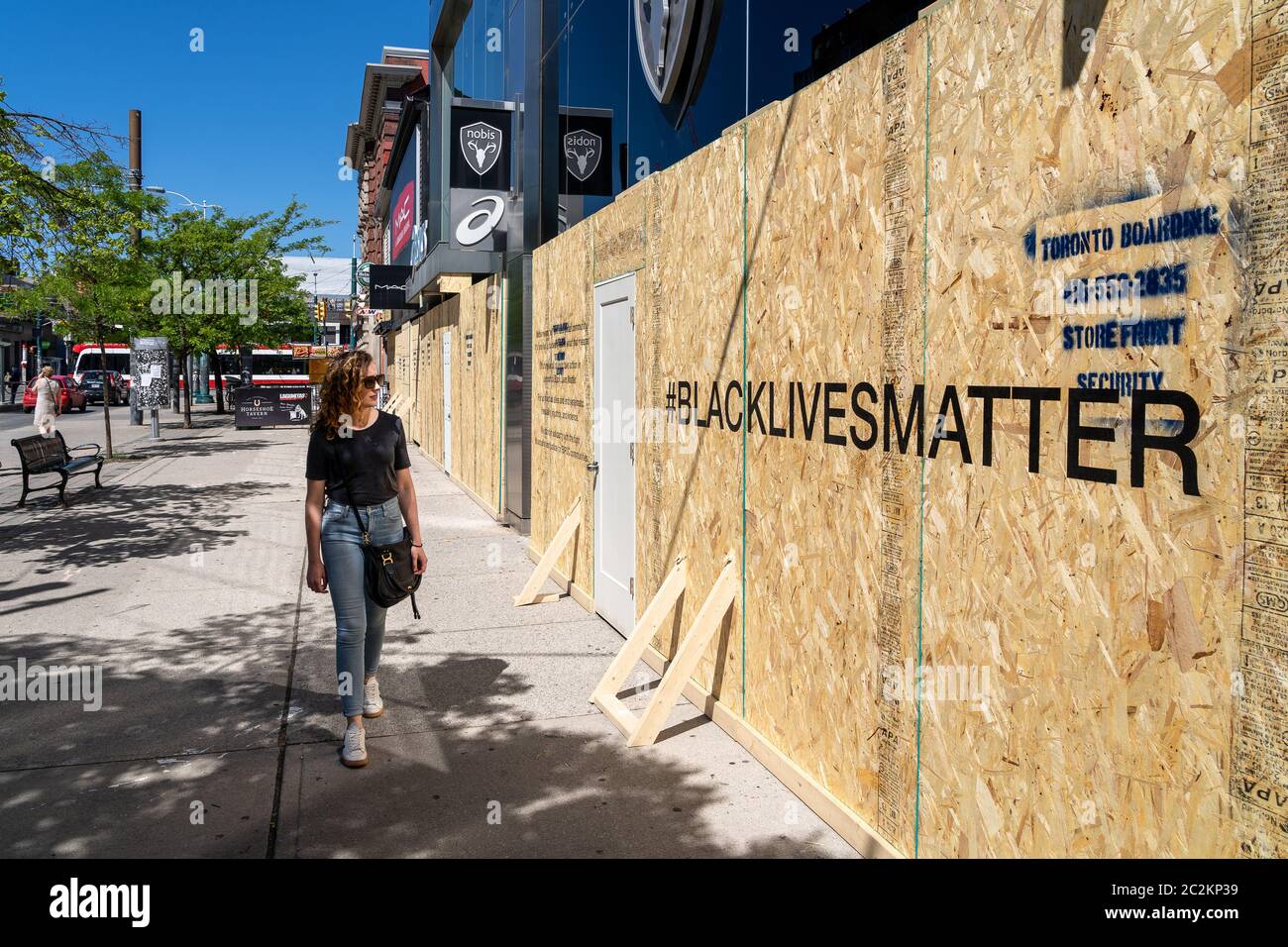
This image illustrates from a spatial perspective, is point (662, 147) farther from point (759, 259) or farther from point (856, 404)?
point (856, 404)

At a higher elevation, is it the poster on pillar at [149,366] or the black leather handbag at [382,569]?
the poster on pillar at [149,366]

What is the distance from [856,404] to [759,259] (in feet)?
4.14

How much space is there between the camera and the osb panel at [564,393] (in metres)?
8.73

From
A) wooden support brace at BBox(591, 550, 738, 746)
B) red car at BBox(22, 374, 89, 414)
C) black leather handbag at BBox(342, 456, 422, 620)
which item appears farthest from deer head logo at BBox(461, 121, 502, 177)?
red car at BBox(22, 374, 89, 414)

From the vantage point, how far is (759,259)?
514cm

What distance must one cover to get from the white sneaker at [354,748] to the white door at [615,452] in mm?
2646

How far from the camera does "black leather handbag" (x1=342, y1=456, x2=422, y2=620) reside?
522 centimetres

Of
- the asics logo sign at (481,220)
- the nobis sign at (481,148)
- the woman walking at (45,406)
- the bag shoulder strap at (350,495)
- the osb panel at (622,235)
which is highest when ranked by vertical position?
the nobis sign at (481,148)

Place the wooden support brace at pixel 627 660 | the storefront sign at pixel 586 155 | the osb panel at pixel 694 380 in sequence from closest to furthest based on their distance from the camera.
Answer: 1. the osb panel at pixel 694 380
2. the wooden support brace at pixel 627 660
3. the storefront sign at pixel 586 155

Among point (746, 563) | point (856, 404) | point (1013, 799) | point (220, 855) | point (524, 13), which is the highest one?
point (524, 13)

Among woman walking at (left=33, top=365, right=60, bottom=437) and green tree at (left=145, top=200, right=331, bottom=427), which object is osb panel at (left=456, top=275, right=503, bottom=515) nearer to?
woman walking at (left=33, top=365, right=60, bottom=437)

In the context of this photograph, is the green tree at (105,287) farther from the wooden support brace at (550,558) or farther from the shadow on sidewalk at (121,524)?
the wooden support brace at (550,558)

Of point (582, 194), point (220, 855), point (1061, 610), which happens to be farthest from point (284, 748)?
point (582, 194)

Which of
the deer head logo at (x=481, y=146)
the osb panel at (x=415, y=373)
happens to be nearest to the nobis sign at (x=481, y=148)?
the deer head logo at (x=481, y=146)
